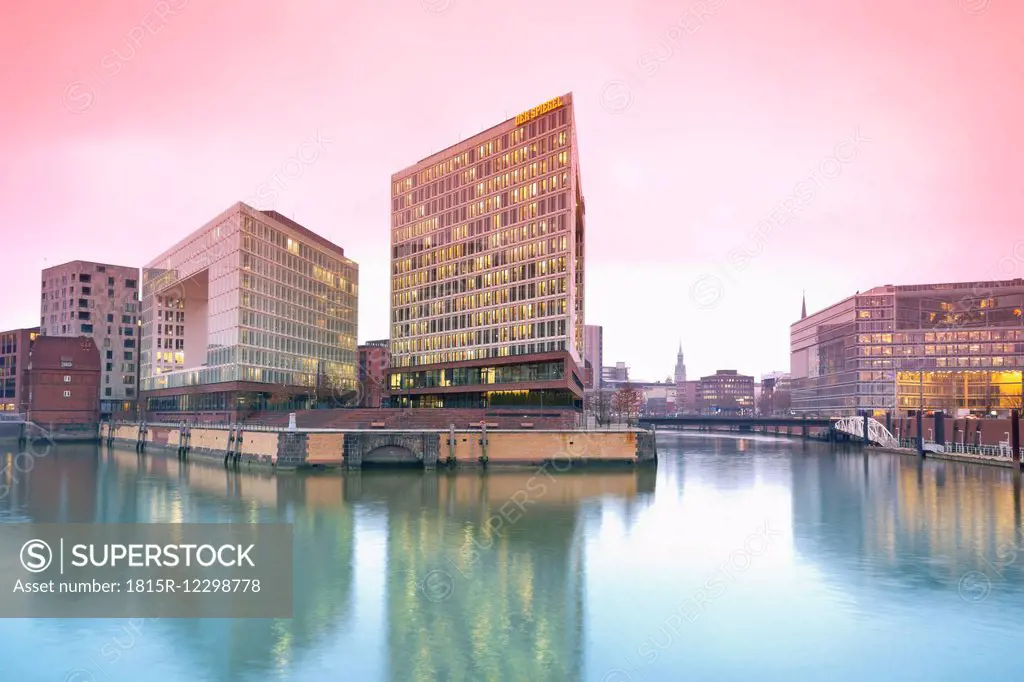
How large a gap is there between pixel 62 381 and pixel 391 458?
109083mm

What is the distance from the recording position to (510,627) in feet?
98.3

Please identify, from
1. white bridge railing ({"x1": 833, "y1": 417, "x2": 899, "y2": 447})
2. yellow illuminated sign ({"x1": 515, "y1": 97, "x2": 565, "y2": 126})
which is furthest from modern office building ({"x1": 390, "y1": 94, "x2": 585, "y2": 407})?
white bridge railing ({"x1": 833, "y1": 417, "x2": 899, "y2": 447})

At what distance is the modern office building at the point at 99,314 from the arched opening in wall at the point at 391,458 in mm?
131783

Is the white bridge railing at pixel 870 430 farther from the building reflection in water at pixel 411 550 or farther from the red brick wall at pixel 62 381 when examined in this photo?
the red brick wall at pixel 62 381

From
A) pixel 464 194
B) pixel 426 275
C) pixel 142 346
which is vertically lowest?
pixel 142 346

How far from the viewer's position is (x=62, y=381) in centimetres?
16212

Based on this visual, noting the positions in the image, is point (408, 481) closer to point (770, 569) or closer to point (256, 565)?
point (256, 565)

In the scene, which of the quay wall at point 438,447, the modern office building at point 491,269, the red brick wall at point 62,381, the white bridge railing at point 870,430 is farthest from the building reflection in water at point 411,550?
the white bridge railing at point 870,430

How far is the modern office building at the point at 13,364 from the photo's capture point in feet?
607

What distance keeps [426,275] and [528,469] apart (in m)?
69.9

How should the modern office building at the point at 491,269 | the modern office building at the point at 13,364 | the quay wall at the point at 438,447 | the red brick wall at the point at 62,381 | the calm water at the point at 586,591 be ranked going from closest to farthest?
the calm water at the point at 586,591 < the quay wall at the point at 438,447 < the modern office building at the point at 491,269 < the red brick wall at the point at 62,381 < the modern office building at the point at 13,364

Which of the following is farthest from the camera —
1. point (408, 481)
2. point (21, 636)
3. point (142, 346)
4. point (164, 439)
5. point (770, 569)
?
point (142, 346)

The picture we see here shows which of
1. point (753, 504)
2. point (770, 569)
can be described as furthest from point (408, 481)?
point (770, 569)

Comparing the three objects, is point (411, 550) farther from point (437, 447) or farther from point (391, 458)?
point (391, 458)
